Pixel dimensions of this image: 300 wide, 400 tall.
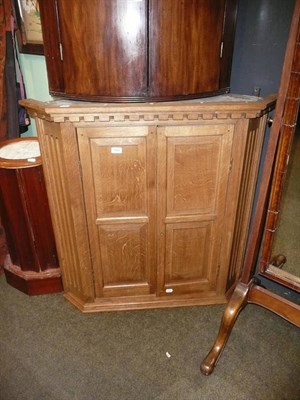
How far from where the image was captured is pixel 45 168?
5.57 feet

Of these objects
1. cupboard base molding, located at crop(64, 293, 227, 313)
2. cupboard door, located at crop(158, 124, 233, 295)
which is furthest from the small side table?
cupboard door, located at crop(158, 124, 233, 295)

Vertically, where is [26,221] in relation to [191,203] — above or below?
below

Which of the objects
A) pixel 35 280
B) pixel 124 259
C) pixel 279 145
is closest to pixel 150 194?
pixel 124 259

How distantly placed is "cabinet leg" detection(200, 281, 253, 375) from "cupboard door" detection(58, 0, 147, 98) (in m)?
1.16

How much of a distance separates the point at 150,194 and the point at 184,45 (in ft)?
2.42

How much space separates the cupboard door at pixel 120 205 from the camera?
151cm

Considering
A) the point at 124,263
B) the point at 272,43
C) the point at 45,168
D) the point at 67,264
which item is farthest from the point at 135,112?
the point at 67,264

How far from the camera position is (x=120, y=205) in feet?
5.48

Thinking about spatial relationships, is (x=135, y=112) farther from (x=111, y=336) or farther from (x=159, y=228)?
(x=111, y=336)

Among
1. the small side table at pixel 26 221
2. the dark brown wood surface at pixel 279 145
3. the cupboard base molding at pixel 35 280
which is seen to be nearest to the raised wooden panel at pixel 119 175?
the small side table at pixel 26 221

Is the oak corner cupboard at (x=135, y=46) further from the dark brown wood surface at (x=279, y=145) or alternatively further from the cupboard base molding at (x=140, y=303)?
the cupboard base molding at (x=140, y=303)

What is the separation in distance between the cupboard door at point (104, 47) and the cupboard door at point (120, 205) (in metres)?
0.21

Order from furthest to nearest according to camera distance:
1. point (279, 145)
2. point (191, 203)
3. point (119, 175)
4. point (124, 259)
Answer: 1. point (124, 259)
2. point (191, 203)
3. point (119, 175)
4. point (279, 145)

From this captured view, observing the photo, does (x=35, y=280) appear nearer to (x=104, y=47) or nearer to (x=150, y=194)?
(x=150, y=194)
